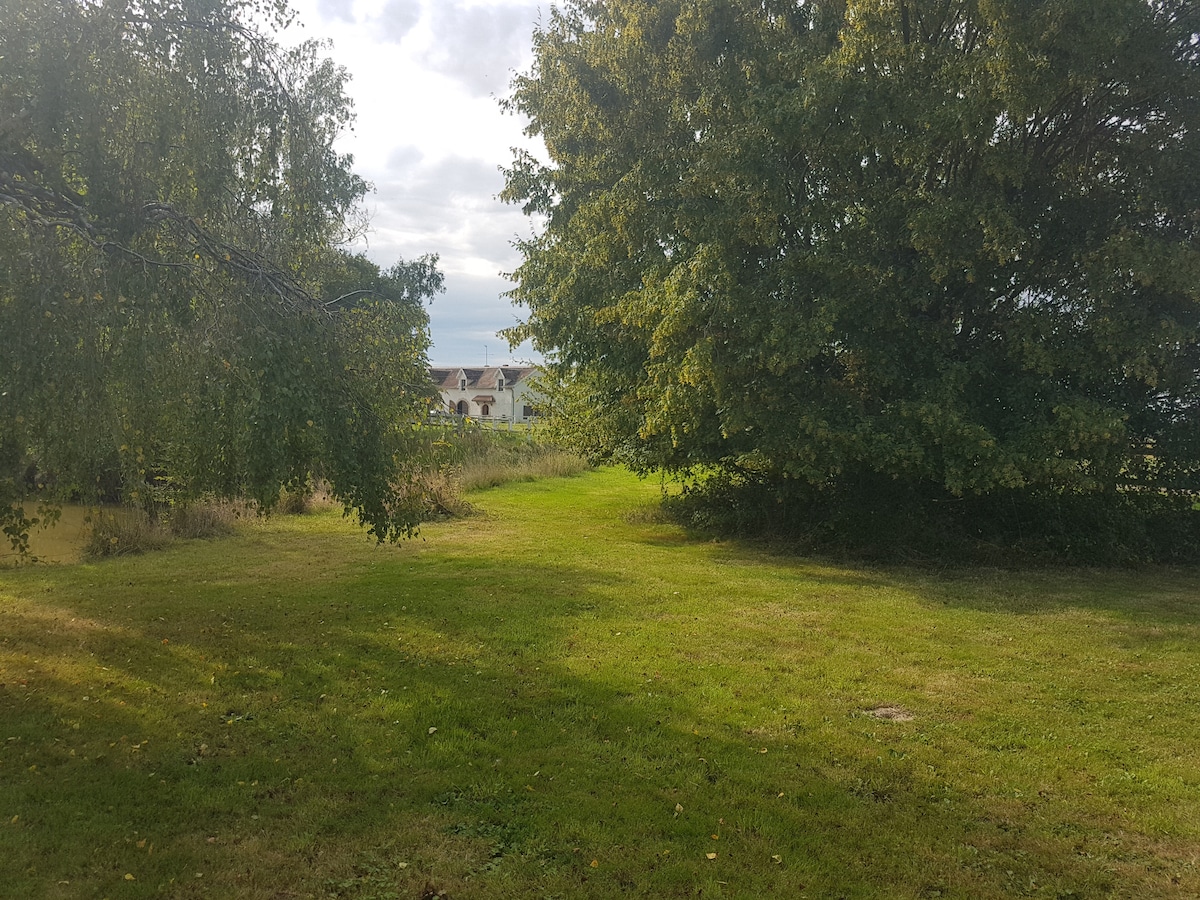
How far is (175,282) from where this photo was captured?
6.65m

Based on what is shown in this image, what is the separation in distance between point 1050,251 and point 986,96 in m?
2.72

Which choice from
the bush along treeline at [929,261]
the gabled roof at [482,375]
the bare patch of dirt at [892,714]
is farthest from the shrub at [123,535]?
the gabled roof at [482,375]

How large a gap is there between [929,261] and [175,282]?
9.98 metres

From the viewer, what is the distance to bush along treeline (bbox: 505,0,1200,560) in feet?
36.6

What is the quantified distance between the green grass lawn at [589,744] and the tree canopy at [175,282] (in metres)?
1.68

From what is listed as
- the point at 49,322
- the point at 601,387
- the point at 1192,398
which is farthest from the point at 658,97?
the point at 49,322

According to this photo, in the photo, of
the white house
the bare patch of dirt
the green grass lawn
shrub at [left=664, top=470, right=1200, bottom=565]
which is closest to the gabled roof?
the white house

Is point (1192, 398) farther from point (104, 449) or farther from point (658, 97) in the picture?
point (104, 449)

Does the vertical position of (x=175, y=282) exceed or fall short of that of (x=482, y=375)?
it falls short

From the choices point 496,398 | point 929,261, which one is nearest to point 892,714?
point 929,261

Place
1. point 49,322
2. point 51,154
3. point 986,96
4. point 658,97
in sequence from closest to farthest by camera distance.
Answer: point 49,322 → point 51,154 → point 986,96 → point 658,97

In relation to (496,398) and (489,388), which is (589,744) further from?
(489,388)

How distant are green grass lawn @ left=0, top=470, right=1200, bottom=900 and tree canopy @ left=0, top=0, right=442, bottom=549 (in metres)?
1.68

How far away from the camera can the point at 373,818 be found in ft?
15.0
